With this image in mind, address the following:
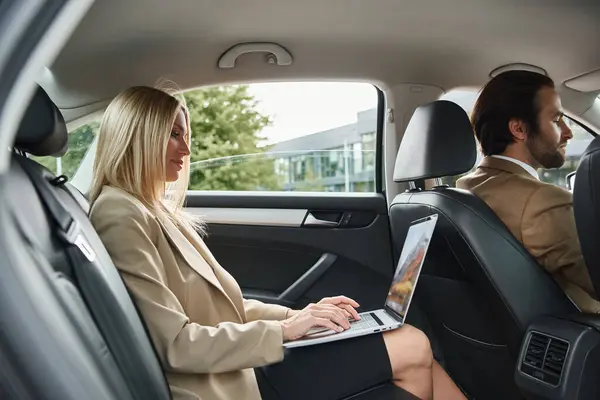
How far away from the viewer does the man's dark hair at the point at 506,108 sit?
2.41m

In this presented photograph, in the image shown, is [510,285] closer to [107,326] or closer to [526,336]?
[526,336]

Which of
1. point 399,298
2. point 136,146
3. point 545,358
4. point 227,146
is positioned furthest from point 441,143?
point 227,146

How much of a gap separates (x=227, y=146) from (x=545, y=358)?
5031 millimetres

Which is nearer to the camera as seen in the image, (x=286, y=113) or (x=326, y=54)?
(x=326, y=54)

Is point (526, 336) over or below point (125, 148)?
below

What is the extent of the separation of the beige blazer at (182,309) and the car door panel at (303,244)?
3.93 feet

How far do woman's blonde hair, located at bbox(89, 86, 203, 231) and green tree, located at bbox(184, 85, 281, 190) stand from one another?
1.41 feet

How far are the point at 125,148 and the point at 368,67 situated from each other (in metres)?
1.37

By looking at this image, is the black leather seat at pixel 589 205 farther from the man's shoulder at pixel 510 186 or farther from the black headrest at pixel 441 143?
the black headrest at pixel 441 143

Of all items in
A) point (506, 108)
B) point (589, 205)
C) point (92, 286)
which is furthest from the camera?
point (506, 108)

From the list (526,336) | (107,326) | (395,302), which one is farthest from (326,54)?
(107,326)

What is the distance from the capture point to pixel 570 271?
1998 millimetres

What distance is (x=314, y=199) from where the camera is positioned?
3.10 meters

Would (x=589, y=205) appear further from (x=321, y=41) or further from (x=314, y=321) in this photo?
(x=321, y=41)
